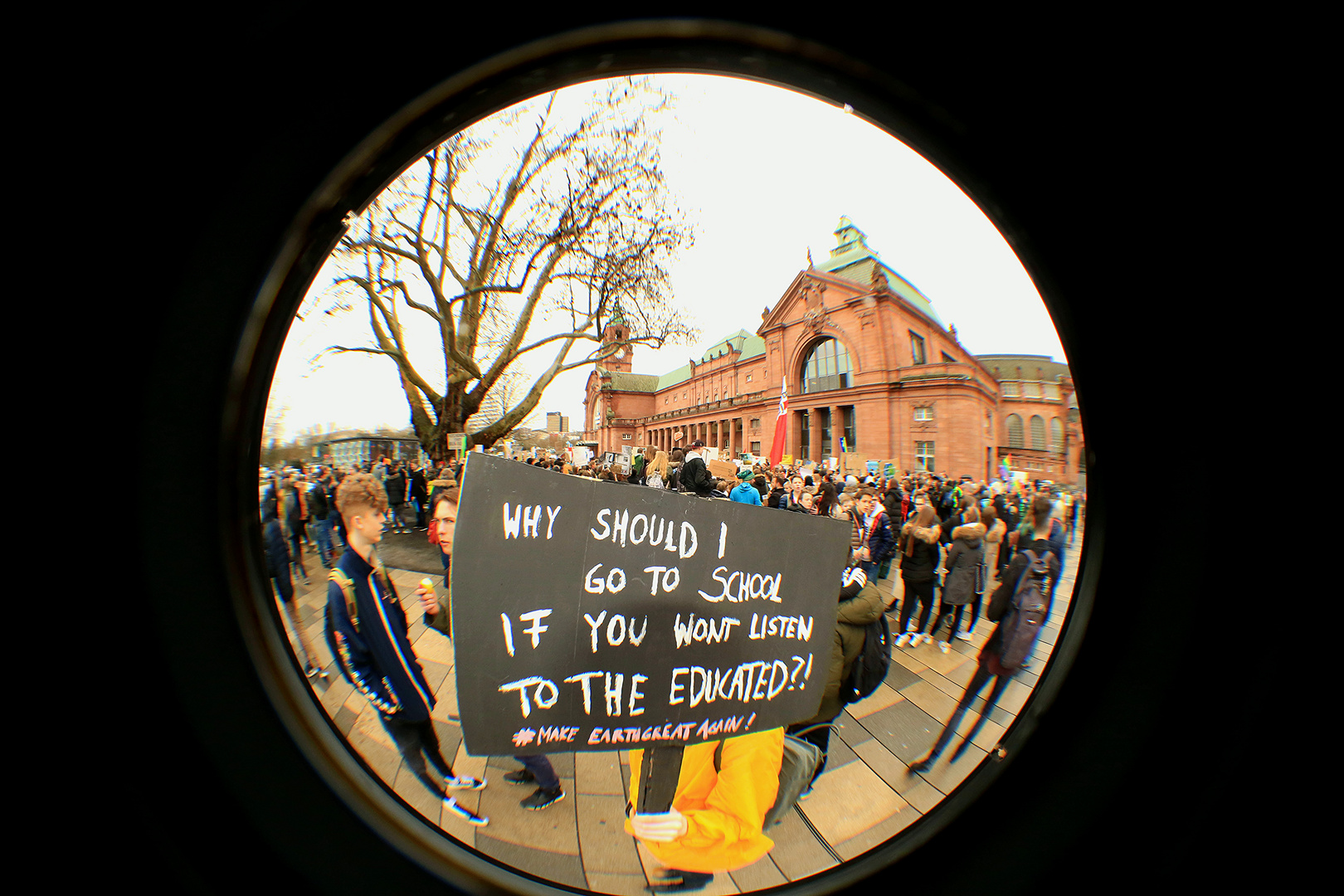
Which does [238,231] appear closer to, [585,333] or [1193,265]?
[585,333]

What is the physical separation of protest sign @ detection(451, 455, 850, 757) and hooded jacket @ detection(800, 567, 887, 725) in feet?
0.10

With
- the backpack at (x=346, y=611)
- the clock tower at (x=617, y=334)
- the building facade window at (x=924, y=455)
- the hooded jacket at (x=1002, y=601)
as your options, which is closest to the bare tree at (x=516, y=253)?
the clock tower at (x=617, y=334)

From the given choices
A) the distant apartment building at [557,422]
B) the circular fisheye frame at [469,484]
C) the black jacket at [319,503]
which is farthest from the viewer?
the distant apartment building at [557,422]

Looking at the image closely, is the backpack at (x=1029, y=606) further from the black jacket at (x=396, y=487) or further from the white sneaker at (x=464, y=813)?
the black jacket at (x=396, y=487)

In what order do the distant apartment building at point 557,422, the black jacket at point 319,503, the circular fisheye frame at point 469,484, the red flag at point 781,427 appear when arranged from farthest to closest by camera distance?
the red flag at point 781,427 < the distant apartment building at point 557,422 < the black jacket at point 319,503 < the circular fisheye frame at point 469,484

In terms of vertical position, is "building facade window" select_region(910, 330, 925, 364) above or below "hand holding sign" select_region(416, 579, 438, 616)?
above

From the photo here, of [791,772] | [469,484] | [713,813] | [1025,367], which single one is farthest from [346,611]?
[1025,367]

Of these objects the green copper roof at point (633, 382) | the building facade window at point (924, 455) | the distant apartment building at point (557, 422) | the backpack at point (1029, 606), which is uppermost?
the green copper roof at point (633, 382)

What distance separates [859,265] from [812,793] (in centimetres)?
158

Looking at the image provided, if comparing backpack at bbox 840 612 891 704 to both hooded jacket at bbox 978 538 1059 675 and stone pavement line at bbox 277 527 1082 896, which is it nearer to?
stone pavement line at bbox 277 527 1082 896

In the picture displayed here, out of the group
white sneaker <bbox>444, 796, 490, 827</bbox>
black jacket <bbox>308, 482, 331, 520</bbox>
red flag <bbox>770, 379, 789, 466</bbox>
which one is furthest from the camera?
red flag <bbox>770, 379, 789, 466</bbox>

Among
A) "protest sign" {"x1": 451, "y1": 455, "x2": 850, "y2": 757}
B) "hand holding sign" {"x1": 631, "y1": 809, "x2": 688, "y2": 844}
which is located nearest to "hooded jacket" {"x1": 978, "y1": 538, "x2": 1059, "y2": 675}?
"protest sign" {"x1": 451, "y1": 455, "x2": 850, "y2": 757}

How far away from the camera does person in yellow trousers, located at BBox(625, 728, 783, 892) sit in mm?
1251

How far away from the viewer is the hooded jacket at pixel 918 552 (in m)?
1.16
